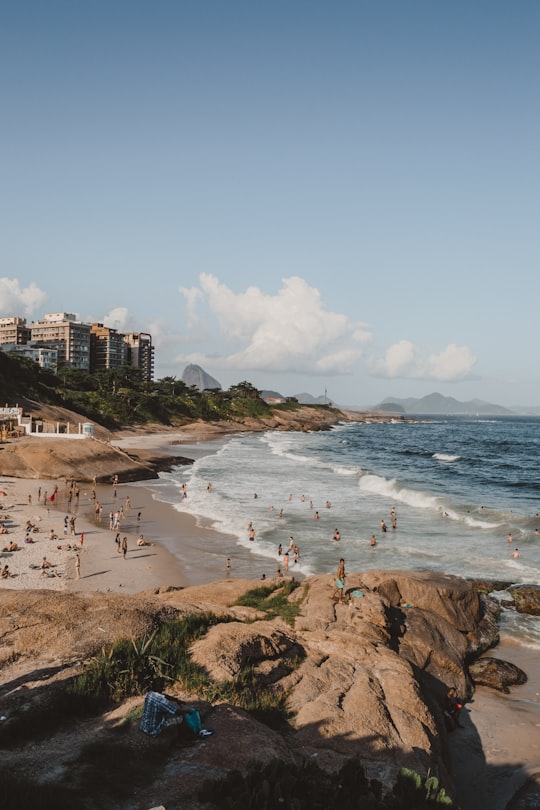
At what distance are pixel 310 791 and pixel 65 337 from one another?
172 metres

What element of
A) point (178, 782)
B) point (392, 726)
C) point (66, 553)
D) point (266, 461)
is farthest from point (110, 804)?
point (266, 461)

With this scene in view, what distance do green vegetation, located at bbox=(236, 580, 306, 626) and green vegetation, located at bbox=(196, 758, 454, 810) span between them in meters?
8.22

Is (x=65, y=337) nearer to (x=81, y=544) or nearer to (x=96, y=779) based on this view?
(x=81, y=544)

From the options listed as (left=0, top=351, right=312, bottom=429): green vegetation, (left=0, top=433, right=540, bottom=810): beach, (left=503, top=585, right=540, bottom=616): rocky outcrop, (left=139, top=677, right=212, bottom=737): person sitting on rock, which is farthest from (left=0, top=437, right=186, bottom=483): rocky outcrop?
(left=139, top=677, right=212, bottom=737): person sitting on rock

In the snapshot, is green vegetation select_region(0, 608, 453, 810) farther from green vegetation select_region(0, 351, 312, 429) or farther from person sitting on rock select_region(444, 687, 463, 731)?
green vegetation select_region(0, 351, 312, 429)

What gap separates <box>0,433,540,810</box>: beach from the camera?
14.1m

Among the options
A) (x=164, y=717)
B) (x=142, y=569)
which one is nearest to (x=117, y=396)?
(x=142, y=569)

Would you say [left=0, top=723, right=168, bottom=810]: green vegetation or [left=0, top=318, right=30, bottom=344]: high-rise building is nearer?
[left=0, top=723, right=168, bottom=810]: green vegetation

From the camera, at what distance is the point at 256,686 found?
12156 mm

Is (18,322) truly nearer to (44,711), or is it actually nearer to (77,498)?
(77,498)

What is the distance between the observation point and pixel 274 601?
19.3 m

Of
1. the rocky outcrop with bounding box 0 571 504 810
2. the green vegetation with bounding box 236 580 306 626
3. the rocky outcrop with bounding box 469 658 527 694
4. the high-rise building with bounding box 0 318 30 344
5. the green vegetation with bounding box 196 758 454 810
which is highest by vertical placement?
the high-rise building with bounding box 0 318 30 344

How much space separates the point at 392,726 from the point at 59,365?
162732 mm

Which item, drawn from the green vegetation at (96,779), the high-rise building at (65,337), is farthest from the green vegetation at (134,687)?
the high-rise building at (65,337)
